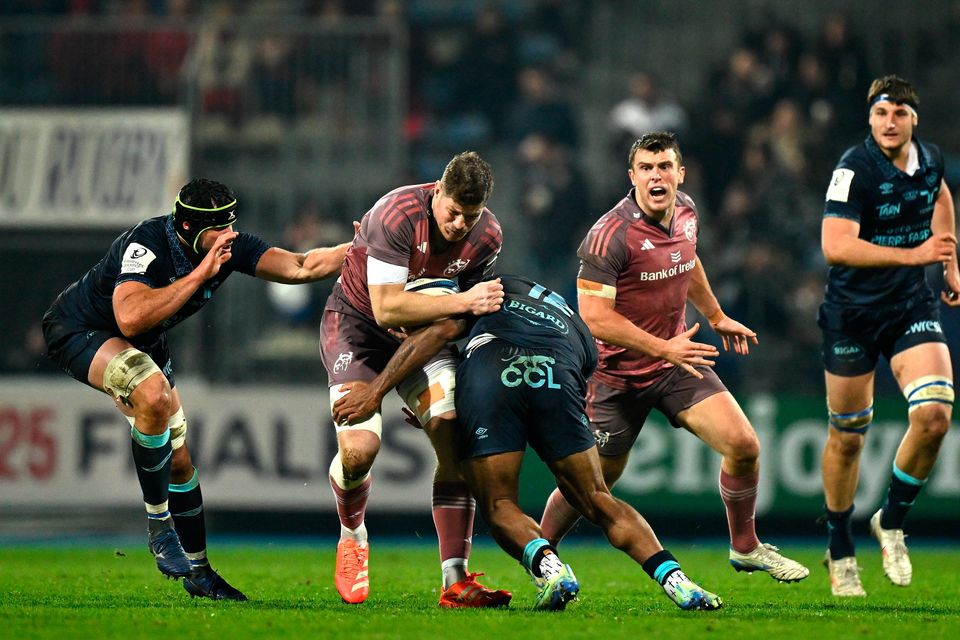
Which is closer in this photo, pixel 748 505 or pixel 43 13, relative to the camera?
pixel 748 505

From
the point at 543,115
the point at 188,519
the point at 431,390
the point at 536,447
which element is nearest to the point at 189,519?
the point at 188,519

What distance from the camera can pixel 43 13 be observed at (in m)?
18.6

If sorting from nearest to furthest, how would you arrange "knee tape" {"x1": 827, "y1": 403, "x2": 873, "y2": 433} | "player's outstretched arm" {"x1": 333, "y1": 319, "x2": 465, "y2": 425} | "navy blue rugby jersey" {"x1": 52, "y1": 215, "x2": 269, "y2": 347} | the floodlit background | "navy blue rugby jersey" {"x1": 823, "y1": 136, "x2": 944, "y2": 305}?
"player's outstretched arm" {"x1": 333, "y1": 319, "x2": 465, "y2": 425} < "navy blue rugby jersey" {"x1": 52, "y1": 215, "x2": 269, "y2": 347} < "navy blue rugby jersey" {"x1": 823, "y1": 136, "x2": 944, "y2": 305} < "knee tape" {"x1": 827, "y1": 403, "x2": 873, "y2": 433} < the floodlit background

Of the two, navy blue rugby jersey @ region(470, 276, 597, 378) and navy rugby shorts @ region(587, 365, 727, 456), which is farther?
navy rugby shorts @ region(587, 365, 727, 456)

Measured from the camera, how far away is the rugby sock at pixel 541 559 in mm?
6914

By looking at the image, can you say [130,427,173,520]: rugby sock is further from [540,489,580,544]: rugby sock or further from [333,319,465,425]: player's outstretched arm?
[540,489,580,544]: rugby sock

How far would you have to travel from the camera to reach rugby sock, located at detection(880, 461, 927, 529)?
8.76m

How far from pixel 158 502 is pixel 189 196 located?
1755 mm

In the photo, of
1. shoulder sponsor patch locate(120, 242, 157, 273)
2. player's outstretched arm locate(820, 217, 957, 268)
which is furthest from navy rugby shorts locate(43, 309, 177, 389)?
player's outstretched arm locate(820, 217, 957, 268)

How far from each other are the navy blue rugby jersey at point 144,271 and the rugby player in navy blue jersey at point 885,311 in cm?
359

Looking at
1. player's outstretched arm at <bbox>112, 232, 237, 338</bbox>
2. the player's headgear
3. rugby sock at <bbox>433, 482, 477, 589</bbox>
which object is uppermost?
the player's headgear

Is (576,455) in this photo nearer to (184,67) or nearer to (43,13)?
(184,67)

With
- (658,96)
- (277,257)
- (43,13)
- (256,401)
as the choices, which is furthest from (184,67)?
(277,257)

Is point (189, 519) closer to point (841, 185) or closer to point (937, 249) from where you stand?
point (841, 185)
